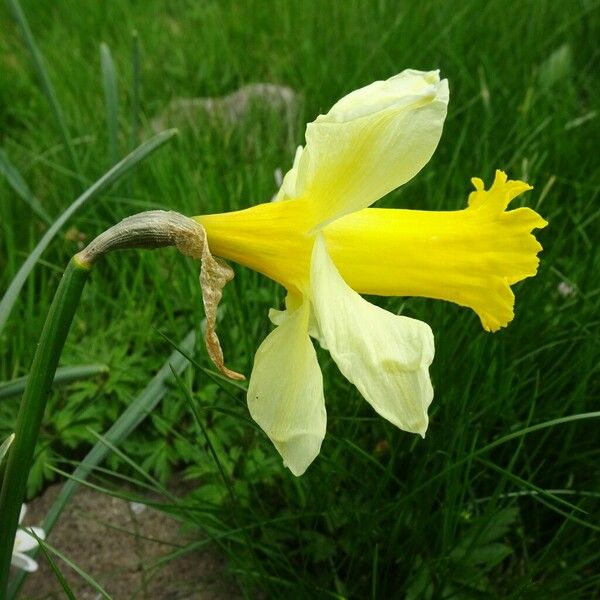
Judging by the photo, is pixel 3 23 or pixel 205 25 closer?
pixel 205 25

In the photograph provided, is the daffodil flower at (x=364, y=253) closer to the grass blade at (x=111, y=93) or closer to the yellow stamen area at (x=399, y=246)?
the yellow stamen area at (x=399, y=246)

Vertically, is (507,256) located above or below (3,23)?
above

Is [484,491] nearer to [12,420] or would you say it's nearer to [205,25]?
[12,420]

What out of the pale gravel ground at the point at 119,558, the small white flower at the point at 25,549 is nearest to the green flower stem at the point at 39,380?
the small white flower at the point at 25,549

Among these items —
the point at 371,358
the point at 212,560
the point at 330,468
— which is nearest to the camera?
the point at 371,358

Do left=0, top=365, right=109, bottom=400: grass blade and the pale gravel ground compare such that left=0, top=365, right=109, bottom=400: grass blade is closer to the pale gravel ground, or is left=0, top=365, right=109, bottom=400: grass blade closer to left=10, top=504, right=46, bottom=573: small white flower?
left=10, top=504, right=46, bottom=573: small white flower

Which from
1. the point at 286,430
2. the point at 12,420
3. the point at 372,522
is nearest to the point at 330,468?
the point at 372,522

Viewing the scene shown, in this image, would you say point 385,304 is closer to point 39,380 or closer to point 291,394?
point 291,394
